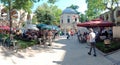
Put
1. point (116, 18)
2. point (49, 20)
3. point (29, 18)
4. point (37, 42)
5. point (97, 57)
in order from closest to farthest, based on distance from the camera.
Answer: 1. point (97, 57)
2. point (37, 42)
3. point (116, 18)
4. point (49, 20)
5. point (29, 18)

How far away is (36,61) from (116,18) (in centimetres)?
2764

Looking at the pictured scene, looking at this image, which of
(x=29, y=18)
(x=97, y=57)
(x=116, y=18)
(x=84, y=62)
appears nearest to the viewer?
(x=84, y=62)

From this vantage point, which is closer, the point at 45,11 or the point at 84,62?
the point at 84,62

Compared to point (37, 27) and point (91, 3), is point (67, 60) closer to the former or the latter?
point (37, 27)

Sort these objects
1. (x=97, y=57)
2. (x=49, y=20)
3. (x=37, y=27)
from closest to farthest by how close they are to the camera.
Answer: (x=97, y=57), (x=37, y=27), (x=49, y=20)

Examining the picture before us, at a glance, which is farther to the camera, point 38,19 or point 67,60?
point 38,19

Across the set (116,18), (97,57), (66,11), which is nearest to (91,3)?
(116,18)

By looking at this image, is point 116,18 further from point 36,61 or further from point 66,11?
point 66,11

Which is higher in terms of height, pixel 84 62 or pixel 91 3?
pixel 91 3

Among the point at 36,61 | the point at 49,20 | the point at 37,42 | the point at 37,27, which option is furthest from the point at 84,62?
the point at 49,20

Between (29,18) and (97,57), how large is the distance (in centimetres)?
5196

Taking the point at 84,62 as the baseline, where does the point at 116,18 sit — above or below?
above

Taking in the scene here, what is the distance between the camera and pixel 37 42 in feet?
85.5

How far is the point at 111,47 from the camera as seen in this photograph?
18.7 m
